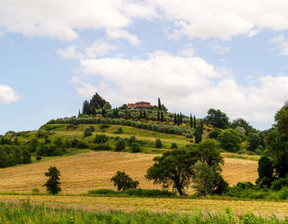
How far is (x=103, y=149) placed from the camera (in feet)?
346

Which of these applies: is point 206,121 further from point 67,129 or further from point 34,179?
point 34,179

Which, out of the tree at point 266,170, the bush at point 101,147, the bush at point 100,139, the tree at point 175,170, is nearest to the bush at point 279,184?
the tree at point 266,170

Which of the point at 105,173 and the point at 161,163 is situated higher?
the point at 161,163

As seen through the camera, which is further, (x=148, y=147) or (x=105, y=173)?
(x=148, y=147)

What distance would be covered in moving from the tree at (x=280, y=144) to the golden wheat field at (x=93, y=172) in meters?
12.1

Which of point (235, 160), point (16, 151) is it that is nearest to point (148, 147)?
point (235, 160)

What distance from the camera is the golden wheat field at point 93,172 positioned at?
56.5 m

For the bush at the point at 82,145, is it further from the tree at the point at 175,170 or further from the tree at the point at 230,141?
the tree at the point at 175,170

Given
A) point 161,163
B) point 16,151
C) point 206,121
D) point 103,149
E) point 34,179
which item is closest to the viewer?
point 161,163

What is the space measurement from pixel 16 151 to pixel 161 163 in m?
75.1

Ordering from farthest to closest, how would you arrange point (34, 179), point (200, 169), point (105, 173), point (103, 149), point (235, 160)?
point (103, 149) → point (235, 160) → point (105, 173) → point (34, 179) → point (200, 169)

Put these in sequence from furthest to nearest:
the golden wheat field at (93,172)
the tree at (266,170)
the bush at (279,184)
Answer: the golden wheat field at (93,172)
the tree at (266,170)
the bush at (279,184)

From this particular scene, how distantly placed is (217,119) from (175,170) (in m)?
146

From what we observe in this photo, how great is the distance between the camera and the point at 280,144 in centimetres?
4344
